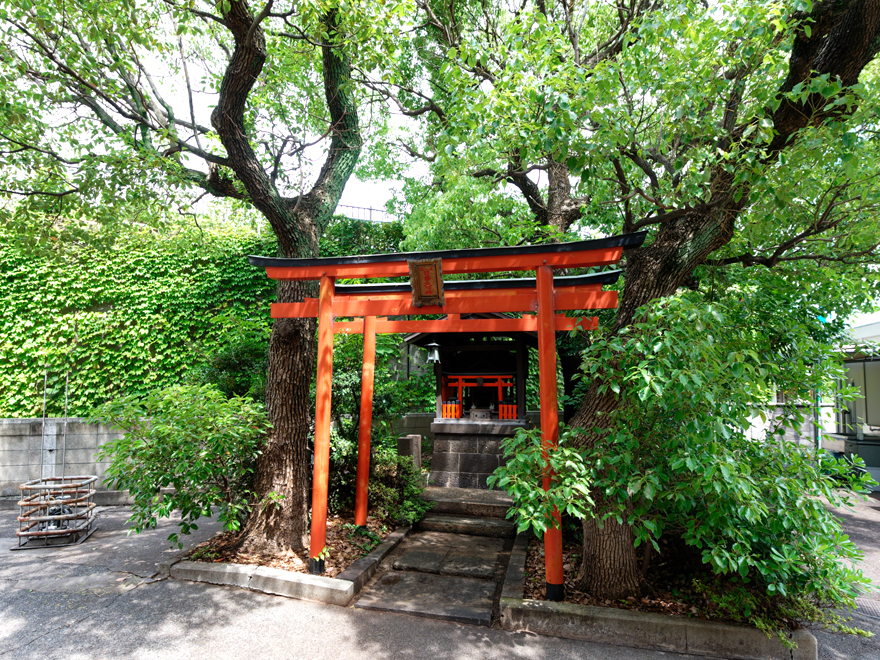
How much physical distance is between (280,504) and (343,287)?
8.19 ft

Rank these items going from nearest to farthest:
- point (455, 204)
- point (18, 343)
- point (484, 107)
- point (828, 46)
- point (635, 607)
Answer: point (828, 46), point (635, 607), point (484, 107), point (455, 204), point (18, 343)

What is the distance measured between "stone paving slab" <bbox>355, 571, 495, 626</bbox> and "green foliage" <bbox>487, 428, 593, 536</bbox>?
1141mm

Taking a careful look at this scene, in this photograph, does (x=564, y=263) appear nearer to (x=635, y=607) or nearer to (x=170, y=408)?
(x=635, y=607)

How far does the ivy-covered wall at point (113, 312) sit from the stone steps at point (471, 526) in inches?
197

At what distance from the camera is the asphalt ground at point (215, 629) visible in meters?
3.67

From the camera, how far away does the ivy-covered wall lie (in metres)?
9.15

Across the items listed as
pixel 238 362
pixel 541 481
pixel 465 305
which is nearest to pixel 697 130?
pixel 465 305

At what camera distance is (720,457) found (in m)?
3.39

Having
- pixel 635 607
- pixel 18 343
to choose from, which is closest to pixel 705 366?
pixel 635 607

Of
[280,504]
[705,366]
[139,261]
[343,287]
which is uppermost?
[139,261]

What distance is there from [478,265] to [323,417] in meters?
2.25

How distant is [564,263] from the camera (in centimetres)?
444

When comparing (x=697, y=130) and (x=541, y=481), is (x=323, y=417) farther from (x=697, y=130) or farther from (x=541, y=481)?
(x=697, y=130)

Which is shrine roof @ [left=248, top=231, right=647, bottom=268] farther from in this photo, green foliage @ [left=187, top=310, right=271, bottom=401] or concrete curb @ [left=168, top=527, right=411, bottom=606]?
concrete curb @ [left=168, top=527, right=411, bottom=606]
